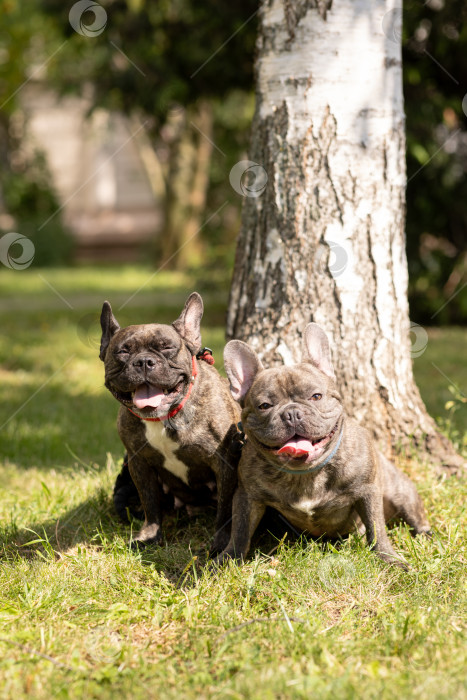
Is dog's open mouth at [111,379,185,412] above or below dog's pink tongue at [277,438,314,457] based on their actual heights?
above

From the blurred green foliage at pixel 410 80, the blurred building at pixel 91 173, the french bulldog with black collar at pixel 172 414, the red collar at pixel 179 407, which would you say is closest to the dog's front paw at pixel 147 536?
the french bulldog with black collar at pixel 172 414

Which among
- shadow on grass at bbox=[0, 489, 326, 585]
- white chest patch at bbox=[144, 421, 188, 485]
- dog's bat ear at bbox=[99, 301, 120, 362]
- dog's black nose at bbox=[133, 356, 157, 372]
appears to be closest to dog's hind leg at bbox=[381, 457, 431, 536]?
shadow on grass at bbox=[0, 489, 326, 585]

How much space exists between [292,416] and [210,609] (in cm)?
87

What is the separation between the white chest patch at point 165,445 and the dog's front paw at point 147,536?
34 centimetres

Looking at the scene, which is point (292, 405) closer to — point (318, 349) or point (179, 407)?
point (318, 349)

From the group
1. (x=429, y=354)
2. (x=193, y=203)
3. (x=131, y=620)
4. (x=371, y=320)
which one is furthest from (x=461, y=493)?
(x=193, y=203)

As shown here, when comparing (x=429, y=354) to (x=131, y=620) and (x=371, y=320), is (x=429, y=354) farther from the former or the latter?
(x=131, y=620)

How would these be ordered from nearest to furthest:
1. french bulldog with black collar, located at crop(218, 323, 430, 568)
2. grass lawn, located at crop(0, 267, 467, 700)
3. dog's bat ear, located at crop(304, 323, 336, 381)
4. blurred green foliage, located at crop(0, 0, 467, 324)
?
grass lawn, located at crop(0, 267, 467, 700)
french bulldog with black collar, located at crop(218, 323, 430, 568)
dog's bat ear, located at crop(304, 323, 336, 381)
blurred green foliage, located at crop(0, 0, 467, 324)

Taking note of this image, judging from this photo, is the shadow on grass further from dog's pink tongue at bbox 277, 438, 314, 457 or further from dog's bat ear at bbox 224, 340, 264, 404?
dog's bat ear at bbox 224, 340, 264, 404

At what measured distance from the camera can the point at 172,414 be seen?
368 cm

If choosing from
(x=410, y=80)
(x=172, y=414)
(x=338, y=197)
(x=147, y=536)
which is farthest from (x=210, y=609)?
(x=410, y=80)

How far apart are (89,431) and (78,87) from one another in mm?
7933

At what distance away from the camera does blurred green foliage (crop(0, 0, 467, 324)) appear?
8633mm

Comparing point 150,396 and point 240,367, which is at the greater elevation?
point 240,367
